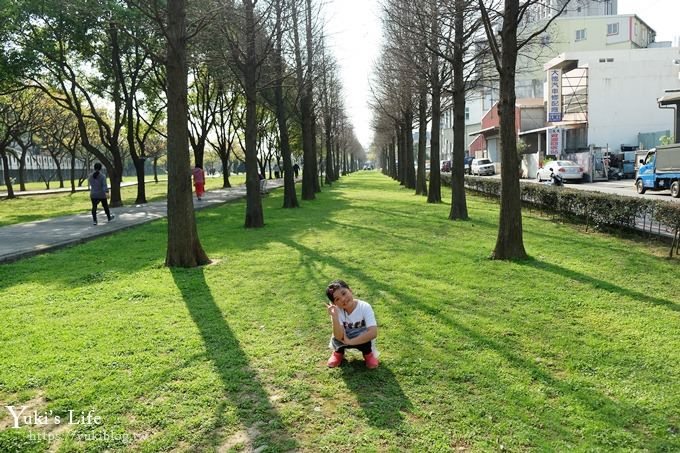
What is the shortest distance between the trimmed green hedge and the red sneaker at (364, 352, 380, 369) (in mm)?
6279

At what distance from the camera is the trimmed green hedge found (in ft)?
Answer: 28.4

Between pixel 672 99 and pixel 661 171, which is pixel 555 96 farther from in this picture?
pixel 661 171

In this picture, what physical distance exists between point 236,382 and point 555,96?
132ft

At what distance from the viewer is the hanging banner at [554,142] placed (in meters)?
37.5

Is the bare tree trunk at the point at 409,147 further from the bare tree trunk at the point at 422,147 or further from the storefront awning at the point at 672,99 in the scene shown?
the storefront awning at the point at 672,99

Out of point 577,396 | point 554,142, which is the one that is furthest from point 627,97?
point 577,396

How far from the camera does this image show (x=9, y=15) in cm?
1750

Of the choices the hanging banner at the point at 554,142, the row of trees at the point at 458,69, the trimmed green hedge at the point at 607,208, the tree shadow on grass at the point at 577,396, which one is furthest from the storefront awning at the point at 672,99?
the tree shadow on grass at the point at 577,396

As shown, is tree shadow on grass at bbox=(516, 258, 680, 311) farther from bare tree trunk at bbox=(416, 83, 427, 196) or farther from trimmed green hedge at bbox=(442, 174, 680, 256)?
bare tree trunk at bbox=(416, 83, 427, 196)

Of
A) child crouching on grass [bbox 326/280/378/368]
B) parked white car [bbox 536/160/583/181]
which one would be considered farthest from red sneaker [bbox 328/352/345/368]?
parked white car [bbox 536/160/583/181]

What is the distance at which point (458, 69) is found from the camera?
13695 millimetres

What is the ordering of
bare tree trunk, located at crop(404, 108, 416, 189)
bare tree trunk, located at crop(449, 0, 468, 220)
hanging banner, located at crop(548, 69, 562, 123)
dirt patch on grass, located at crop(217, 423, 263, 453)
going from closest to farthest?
dirt patch on grass, located at crop(217, 423, 263, 453) < bare tree trunk, located at crop(449, 0, 468, 220) < bare tree trunk, located at crop(404, 108, 416, 189) < hanging banner, located at crop(548, 69, 562, 123)

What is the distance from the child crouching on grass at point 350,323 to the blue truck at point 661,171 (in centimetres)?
1835

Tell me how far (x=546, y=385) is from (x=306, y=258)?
5.46 m
